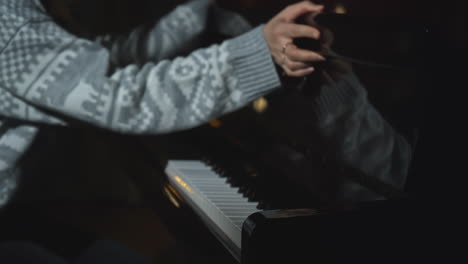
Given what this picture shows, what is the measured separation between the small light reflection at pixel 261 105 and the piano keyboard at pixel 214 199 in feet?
0.75

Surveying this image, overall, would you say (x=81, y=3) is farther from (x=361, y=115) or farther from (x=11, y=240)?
(x=361, y=115)

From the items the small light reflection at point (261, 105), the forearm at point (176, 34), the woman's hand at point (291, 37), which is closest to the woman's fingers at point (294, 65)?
the woman's hand at point (291, 37)

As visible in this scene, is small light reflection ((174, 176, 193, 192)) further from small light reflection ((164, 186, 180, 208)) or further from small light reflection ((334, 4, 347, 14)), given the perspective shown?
small light reflection ((334, 4, 347, 14))

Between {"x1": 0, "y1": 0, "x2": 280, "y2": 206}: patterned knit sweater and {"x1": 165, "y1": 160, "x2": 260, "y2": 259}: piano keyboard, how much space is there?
0.14 meters

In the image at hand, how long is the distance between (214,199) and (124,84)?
1.08 ft

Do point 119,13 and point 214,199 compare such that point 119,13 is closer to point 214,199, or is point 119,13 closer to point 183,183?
point 183,183

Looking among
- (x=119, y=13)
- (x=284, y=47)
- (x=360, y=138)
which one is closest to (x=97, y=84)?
(x=284, y=47)

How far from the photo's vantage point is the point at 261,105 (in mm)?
1196

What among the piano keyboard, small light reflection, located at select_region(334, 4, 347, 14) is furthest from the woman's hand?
the piano keyboard

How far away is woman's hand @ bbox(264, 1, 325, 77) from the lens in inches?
31.9

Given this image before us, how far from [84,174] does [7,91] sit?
1.56 m

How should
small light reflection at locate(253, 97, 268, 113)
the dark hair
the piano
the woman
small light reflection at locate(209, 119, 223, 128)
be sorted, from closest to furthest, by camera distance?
the piano < the woman < small light reflection at locate(253, 97, 268, 113) < small light reflection at locate(209, 119, 223, 128) < the dark hair

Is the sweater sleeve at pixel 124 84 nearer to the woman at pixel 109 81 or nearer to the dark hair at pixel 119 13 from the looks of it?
the woman at pixel 109 81

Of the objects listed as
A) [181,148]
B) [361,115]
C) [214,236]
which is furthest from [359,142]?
[181,148]
